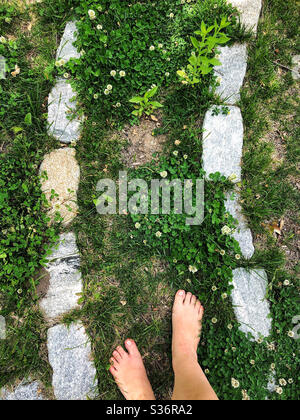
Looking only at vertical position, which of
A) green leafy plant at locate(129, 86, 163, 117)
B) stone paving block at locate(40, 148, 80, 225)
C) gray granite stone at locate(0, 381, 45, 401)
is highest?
green leafy plant at locate(129, 86, 163, 117)

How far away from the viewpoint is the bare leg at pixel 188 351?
7.93ft

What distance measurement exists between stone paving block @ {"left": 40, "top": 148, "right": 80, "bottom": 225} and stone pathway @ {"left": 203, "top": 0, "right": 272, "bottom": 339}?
129 cm

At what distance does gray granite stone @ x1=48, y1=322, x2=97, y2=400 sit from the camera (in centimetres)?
261

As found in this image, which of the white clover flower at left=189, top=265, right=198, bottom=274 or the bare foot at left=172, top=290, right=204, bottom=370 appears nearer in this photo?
the bare foot at left=172, top=290, right=204, bottom=370

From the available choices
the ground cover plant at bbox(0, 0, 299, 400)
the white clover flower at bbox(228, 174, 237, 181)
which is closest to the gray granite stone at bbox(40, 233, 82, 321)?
the ground cover plant at bbox(0, 0, 299, 400)

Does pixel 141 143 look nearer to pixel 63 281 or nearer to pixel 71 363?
pixel 63 281

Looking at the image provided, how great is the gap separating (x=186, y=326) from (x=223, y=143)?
1759mm

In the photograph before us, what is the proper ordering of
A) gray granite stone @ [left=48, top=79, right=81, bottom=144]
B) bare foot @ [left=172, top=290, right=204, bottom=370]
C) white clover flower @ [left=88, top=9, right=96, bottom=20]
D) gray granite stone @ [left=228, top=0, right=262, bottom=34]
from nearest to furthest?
bare foot @ [left=172, top=290, right=204, bottom=370] → white clover flower @ [left=88, top=9, right=96, bottom=20] → gray granite stone @ [left=48, top=79, right=81, bottom=144] → gray granite stone @ [left=228, top=0, right=262, bottom=34]

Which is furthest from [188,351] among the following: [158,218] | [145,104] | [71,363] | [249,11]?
[249,11]

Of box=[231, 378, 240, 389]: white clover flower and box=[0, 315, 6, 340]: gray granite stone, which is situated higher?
box=[0, 315, 6, 340]: gray granite stone

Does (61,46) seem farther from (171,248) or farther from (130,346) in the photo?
(130,346)

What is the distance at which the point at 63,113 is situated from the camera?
9.59 ft

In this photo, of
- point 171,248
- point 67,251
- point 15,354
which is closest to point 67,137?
point 67,251

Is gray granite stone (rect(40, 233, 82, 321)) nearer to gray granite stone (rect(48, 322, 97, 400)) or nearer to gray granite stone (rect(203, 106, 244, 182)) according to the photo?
gray granite stone (rect(48, 322, 97, 400))
